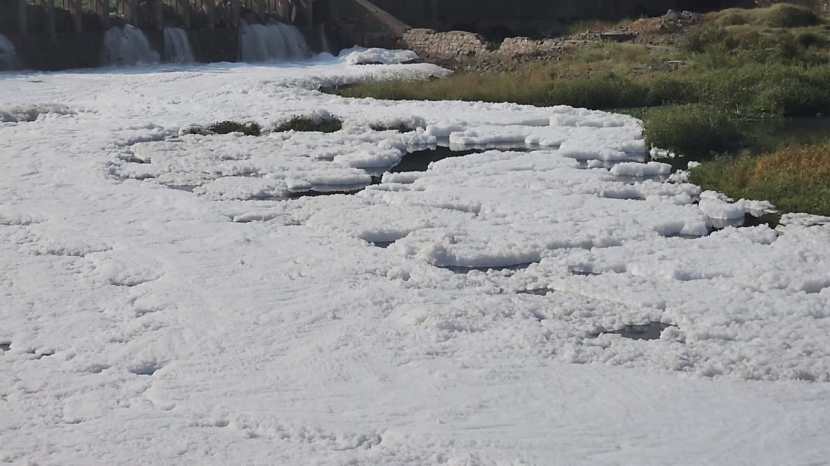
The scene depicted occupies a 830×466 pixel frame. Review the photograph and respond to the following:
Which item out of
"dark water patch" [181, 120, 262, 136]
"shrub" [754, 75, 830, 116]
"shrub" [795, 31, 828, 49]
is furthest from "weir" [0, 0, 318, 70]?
"shrub" [754, 75, 830, 116]

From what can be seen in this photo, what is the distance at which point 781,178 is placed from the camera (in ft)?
49.9

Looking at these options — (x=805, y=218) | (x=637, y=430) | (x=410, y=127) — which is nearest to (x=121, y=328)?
(x=637, y=430)

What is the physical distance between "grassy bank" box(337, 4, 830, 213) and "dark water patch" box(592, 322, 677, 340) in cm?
444

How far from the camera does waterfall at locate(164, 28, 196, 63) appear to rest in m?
32.4

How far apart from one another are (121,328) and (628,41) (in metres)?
22.8

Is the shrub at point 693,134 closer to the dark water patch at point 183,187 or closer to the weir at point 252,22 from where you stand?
the dark water patch at point 183,187

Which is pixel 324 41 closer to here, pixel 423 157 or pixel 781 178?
pixel 423 157

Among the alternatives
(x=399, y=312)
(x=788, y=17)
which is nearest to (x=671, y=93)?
(x=788, y=17)

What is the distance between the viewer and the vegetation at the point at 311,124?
20.9 meters

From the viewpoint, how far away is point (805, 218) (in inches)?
534

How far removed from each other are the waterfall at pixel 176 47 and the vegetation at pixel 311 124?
39.3 ft

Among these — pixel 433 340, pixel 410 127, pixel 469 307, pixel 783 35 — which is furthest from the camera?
pixel 783 35

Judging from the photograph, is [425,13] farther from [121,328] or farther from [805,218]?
[121,328]

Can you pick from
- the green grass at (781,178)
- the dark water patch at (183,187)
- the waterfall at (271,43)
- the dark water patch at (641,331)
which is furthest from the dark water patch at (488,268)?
the waterfall at (271,43)
